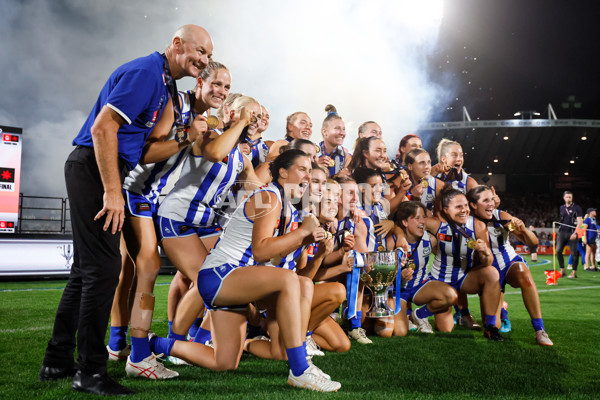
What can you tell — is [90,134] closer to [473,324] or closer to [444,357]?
[444,357]

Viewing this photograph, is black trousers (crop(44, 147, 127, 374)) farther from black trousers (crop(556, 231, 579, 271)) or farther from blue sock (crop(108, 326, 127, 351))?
black trousers (crop(556, 231, 579, 271))

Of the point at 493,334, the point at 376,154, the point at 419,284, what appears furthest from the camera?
the point at 376,154

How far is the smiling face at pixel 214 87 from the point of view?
10.9 feet

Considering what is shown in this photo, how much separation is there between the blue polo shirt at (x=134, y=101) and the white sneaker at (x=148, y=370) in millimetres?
1122

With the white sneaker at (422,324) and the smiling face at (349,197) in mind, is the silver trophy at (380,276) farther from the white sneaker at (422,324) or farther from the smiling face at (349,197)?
the white sneaker at (422,324)

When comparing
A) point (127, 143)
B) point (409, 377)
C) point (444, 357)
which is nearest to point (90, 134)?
point (127, 143)

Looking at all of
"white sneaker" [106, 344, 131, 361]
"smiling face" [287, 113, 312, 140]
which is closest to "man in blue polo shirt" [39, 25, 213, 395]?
"white sneaker" [106, 344, 131, 361]

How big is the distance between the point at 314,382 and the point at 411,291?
7.84 ft

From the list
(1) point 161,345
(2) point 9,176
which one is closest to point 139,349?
(1) point 161,345

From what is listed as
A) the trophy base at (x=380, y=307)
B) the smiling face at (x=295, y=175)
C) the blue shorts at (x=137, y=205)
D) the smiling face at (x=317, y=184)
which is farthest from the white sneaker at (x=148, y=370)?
the trophy base at (x=380, y=307)

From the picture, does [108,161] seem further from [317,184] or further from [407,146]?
[407,146]

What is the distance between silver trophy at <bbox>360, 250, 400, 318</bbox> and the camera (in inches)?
159

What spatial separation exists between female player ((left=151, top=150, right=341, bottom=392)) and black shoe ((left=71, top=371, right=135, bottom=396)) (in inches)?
18.9

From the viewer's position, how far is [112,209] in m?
2.28
